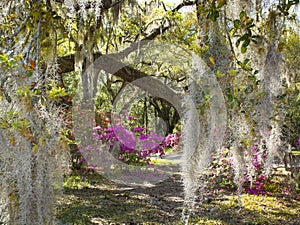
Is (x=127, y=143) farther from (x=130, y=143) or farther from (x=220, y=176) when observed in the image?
(x=220, y=176)

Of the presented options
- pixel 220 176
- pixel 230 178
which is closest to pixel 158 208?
pixel 230 178

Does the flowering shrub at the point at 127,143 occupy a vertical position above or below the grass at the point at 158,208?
above

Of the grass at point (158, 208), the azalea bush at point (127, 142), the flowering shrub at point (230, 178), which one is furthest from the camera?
the azalea bush at point (127, 142)

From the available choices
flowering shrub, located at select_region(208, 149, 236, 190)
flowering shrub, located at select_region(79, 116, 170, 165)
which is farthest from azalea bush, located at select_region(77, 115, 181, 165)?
flowering shrub, located at select_region(208, 149, 236, 190)

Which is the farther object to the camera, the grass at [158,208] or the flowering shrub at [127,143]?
the flowering shrub at [127,143]

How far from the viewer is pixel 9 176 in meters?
1.37

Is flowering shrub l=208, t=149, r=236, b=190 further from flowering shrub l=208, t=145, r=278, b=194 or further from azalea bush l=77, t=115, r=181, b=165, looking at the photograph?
azalea bush l=77, t=115, r=181, b=165

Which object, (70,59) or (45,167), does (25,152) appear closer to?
(45,167)

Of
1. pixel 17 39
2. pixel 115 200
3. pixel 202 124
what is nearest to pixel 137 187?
pixel 115 200

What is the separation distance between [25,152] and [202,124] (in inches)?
43.9

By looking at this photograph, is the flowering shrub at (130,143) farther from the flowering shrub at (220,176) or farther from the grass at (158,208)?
the flowering shrub at (220,176)

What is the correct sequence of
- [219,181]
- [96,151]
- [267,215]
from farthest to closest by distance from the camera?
[96,151], [219,181], [267,215]

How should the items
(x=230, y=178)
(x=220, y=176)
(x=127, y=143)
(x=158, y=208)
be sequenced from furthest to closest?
(x=127, y=143), (x=220, y=176), (x=230, y=178), (x=158, y=208)

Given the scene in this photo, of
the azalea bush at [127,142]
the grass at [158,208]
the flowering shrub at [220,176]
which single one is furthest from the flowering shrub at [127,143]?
the flowering shrub at [220,176]
